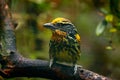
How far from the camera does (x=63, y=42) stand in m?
1.25

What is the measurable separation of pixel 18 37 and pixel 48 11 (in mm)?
375

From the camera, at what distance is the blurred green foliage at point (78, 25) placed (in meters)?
2.66

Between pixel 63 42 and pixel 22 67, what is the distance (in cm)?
23

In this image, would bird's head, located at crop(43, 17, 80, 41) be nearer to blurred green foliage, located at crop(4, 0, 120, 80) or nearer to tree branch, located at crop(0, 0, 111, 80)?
tree branch, located at crop(0, 0, 111, 80)

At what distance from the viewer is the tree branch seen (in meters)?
1.36

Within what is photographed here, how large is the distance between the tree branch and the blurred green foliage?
854 millimetres

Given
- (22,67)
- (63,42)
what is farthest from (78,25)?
(63,42)

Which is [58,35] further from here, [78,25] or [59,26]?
[78,25]

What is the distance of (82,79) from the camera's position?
137cm

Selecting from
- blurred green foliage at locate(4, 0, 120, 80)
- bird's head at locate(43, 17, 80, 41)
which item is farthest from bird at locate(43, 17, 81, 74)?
blurred green foliage at locate(4, 0, 120, 80)

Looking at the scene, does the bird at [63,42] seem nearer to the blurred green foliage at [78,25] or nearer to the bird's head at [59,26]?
the bird's head at [59,26]

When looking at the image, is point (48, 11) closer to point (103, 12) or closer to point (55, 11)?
point (55, 11)

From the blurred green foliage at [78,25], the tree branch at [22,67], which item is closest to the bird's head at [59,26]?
the tree branch at [22,67]

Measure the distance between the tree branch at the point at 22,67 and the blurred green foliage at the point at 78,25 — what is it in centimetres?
85
